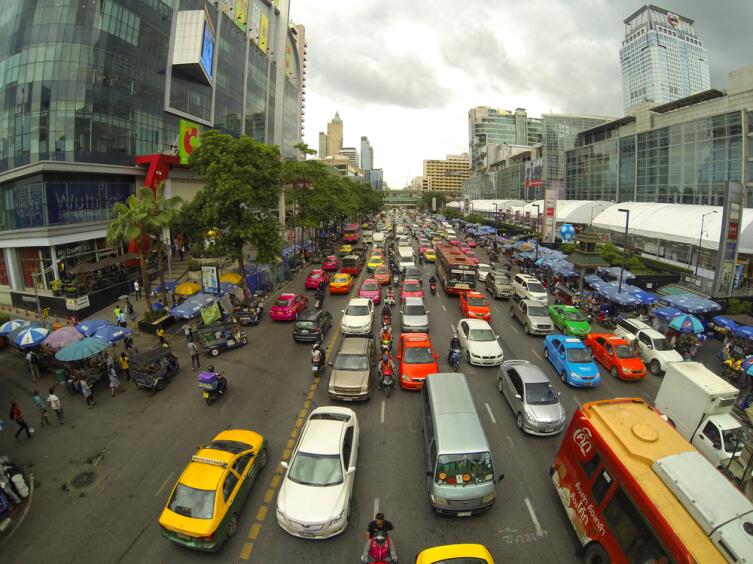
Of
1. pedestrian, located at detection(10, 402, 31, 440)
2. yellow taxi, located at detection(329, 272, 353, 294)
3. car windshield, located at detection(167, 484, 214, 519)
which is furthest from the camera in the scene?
yellow taxi, located at detection(329, 272, 353, 294)

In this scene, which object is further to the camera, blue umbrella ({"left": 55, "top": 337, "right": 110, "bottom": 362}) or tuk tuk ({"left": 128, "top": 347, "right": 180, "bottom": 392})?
tuk tuk ({"left": 128, "top": 347, "right": 180, "bottom": 392})

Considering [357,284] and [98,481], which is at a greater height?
[357,284]

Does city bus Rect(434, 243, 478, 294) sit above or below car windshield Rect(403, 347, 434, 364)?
above

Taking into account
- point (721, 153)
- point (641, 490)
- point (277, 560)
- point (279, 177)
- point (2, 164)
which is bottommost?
point (277, 560)

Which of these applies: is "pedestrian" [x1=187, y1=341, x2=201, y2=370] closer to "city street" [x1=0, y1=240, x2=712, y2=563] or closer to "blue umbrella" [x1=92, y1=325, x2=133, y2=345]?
"city street" [x1=0, y1=240, x2=712, y2=563]

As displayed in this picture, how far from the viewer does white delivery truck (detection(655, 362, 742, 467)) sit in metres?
11.3

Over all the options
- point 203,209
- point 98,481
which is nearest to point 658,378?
point 98,481

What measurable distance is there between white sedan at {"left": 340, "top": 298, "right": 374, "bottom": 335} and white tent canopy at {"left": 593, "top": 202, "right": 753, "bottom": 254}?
27.0 metres

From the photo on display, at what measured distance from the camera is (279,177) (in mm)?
26422

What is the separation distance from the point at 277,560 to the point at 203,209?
21.0m

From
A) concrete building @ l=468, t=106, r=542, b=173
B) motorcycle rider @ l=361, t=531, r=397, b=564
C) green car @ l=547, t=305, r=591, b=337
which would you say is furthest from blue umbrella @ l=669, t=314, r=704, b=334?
concrete building @ l=468, t=106, r=542, b=173

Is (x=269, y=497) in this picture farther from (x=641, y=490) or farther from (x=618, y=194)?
(x=618, y=194)

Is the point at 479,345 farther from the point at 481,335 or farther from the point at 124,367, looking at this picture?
the point at 124,367

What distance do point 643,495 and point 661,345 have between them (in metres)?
15.1
